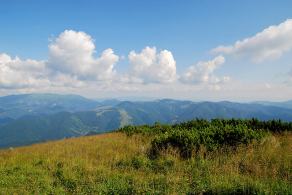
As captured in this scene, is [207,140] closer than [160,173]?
No

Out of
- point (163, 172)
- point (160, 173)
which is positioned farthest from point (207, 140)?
point (160, 173)

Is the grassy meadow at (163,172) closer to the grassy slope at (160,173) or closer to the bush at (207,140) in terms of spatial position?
the grassy slope at (160,173)

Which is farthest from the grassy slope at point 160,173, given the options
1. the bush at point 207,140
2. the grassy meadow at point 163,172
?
the bush at point 207,140

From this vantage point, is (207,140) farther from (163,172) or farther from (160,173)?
(160,173)

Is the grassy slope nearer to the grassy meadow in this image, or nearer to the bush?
the grassy meadow

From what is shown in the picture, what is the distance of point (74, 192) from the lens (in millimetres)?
9609

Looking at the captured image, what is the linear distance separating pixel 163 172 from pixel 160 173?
0.21m

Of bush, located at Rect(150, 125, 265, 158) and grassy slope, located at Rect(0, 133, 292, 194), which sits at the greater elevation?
bush, located at Rect(150, 125, 265, 158)

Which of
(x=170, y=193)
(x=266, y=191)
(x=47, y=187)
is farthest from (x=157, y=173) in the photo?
(x=266, y=191)

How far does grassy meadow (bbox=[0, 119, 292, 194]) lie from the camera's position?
359 inches

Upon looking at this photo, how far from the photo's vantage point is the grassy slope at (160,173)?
30.2 feet

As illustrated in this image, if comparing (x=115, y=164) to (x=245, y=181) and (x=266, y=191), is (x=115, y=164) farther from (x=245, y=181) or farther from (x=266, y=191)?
(x=266, y=191)

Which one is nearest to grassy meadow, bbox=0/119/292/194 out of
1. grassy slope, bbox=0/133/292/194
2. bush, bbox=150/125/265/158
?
grassy slope, bbox=0/133/292/194

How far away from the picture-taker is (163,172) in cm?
1173
